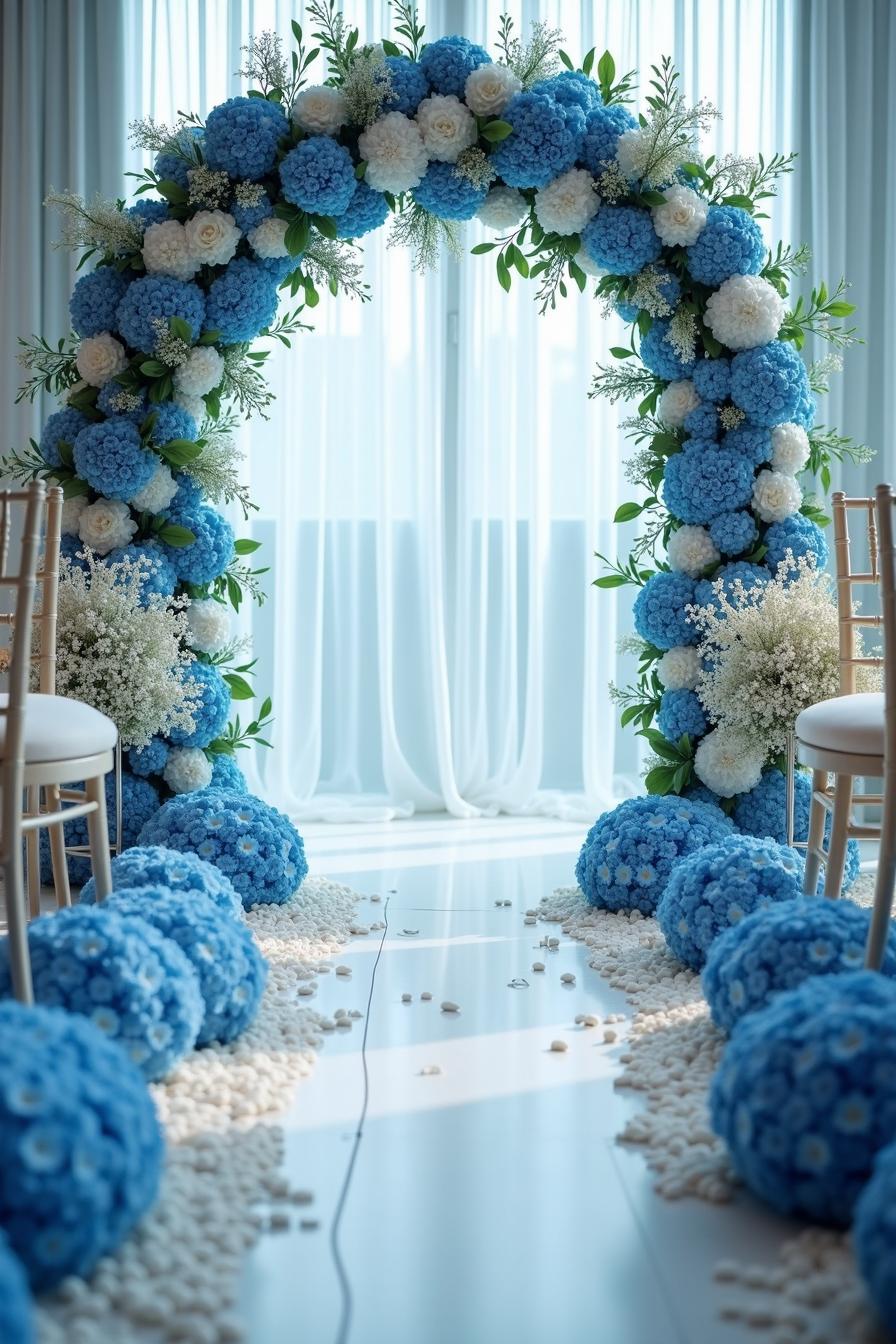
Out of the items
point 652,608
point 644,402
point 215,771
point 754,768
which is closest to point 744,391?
point 644,402

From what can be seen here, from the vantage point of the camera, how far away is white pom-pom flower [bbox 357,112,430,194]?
322 cm

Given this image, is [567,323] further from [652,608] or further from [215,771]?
[215,771]

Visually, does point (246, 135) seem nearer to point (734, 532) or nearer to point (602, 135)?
point (602, 135)

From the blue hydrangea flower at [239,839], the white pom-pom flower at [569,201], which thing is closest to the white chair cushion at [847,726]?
the blue hydrangea flower at [239,839]

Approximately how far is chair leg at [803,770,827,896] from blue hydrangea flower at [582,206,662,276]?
1401 mm

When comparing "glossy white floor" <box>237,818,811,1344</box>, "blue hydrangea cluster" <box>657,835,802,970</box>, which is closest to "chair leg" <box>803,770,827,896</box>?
"blue hydrangea cluster" <box>657,835,802,970</box>

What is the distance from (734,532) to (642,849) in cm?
83

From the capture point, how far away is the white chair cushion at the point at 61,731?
6.90 ft

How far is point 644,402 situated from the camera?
11.6ft

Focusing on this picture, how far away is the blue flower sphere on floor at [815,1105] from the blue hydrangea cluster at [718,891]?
86cm

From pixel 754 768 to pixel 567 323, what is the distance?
184cm

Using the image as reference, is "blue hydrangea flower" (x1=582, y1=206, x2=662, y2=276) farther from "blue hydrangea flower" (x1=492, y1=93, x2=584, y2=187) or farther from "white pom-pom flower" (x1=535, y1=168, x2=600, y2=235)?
"blue hydrangea flower" (x1=492, y1=93, x2=584, y2=187)

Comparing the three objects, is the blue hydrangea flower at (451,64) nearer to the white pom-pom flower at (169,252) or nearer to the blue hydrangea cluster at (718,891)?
the white pom-pom flower at (169,252)

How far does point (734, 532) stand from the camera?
3307 mm
